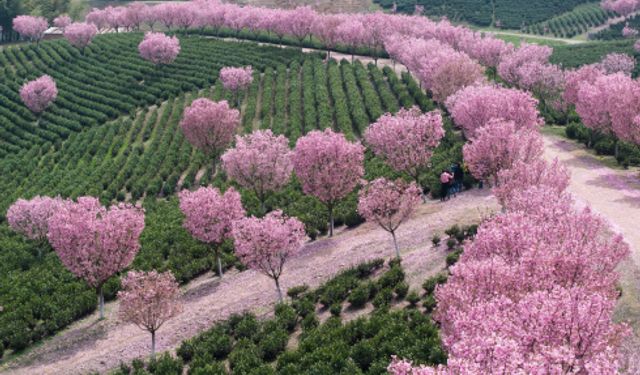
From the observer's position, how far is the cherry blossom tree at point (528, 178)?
3247 centimetres

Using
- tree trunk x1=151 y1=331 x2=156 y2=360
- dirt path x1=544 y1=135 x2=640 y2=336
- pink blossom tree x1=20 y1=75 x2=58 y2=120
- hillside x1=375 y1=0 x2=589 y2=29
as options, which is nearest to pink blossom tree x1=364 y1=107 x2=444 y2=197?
dirt path x1=544 y1=135 x2=640 y2=336

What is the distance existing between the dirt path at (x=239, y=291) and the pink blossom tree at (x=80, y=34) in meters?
87.8

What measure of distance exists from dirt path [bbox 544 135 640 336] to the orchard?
14.1 inches

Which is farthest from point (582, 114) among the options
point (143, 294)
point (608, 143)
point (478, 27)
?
point (478, 27)

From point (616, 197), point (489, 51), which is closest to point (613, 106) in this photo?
point (616, 197)

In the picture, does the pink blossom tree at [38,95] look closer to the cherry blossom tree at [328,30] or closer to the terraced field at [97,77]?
the terraced field at [97,77]

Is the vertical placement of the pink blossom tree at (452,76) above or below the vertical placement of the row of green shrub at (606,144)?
above

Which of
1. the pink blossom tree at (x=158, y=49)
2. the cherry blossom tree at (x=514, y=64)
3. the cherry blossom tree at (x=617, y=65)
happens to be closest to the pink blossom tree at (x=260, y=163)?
the cherry blossom tree at (x=514, y=64)

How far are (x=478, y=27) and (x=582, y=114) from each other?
104971mm

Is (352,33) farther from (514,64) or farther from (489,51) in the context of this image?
(514,64)

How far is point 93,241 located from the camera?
32906 mm

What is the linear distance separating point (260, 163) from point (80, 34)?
82.4 metres

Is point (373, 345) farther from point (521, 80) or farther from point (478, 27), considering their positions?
point (478, 27)

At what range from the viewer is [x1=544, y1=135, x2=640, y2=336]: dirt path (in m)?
27.5
